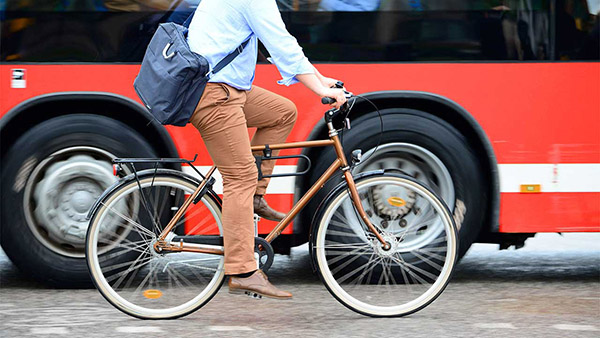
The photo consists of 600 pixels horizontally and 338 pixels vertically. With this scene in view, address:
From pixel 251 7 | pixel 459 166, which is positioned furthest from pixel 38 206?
pixel 459 166

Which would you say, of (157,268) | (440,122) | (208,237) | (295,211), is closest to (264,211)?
(295,211)

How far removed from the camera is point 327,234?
504cm

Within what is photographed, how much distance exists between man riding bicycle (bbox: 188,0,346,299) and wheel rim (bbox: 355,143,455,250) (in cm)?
118

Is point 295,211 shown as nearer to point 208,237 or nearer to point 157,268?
point 208,237

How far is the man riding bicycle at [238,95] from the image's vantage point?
15.2 feet

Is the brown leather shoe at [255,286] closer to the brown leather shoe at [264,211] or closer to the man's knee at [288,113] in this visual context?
the brown leather shoe at [264,211]

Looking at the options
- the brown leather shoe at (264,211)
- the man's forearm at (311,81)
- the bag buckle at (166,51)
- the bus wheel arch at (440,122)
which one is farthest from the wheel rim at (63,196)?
the man's forearm at (311,81)

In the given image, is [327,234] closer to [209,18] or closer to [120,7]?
[209,18]

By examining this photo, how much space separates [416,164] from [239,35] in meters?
1.75

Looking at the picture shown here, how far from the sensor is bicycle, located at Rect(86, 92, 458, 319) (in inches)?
194

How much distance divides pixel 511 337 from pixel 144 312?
182 centimetres

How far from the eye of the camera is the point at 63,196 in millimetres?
5812

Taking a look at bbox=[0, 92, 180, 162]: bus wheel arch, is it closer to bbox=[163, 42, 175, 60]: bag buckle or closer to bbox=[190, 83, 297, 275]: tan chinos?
bbox=[190, 83, 297, 275]: tan chinos

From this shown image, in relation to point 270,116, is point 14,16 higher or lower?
higher
